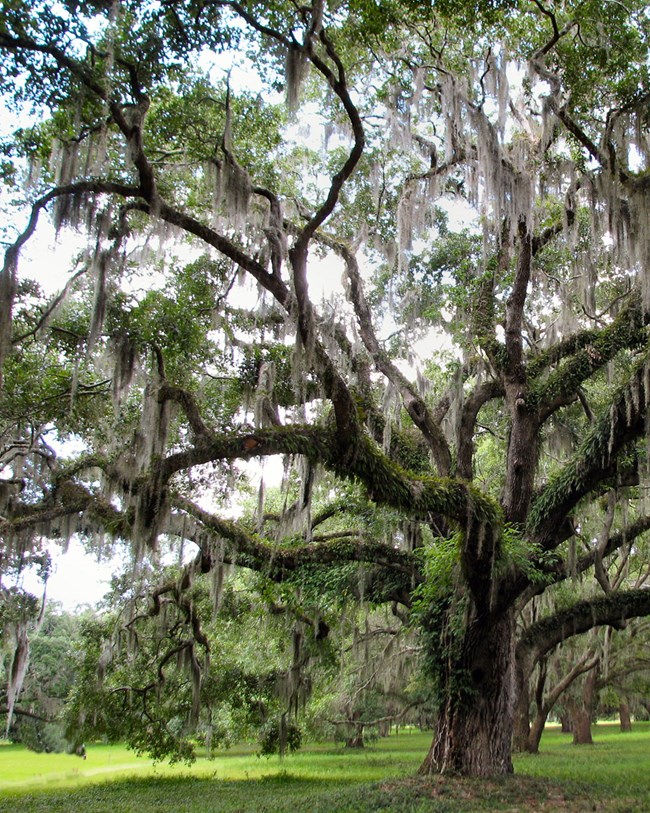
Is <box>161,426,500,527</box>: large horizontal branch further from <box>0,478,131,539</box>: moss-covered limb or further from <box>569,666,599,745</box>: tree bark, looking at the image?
<box>569,666,599,745</box>: tree bark

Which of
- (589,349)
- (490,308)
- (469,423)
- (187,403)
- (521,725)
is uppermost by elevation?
(490,308)

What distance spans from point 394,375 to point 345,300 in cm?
164

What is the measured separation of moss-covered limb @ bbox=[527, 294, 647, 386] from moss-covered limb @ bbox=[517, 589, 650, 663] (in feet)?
11.0

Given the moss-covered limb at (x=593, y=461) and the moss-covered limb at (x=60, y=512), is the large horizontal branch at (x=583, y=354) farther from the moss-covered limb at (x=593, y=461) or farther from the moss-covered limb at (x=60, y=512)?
the moss-covered limb at (x=60, y=512)

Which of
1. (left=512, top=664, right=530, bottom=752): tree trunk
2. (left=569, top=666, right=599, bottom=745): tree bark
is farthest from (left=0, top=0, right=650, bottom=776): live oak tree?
(left=569, top=666, right=599, bottom=745): tree bark

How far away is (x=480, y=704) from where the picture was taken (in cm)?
932

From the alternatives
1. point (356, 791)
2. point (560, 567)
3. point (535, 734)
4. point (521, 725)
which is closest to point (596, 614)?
point (560, 567)

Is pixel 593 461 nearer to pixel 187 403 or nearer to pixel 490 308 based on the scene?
pixel 490 308

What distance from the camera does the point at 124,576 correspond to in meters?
12.9

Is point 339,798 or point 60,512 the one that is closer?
point 339,798

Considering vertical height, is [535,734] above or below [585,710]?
below

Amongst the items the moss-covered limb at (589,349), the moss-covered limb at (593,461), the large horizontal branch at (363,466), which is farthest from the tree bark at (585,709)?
the large horizontal branch at (363,466)

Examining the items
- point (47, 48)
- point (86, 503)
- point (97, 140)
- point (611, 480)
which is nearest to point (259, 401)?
point (86, 503)

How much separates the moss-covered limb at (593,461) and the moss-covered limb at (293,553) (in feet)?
6.75
